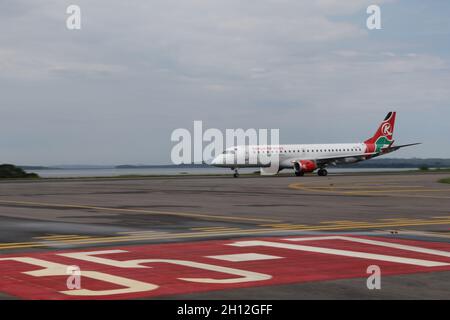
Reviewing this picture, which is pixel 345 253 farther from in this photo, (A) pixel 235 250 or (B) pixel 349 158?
(B) pixel 349 158

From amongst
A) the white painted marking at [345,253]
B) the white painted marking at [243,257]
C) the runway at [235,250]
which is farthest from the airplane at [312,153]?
the white painted marking at [243,257]

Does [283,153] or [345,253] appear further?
[283,153]

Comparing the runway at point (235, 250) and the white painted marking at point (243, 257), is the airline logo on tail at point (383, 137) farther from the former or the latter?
the white painted marking at point (243, 257)

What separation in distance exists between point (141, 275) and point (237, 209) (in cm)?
1883

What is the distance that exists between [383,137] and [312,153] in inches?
439

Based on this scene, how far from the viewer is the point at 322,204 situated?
3488 cm

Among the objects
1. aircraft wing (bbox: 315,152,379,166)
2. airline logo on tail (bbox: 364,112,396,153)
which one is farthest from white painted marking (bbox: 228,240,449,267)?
airline logo on tail (bbox: 364,112,396,153)

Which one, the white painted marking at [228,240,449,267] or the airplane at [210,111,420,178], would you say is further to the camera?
the airplane at [210,111,420,178]

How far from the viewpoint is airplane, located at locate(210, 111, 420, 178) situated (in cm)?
8938

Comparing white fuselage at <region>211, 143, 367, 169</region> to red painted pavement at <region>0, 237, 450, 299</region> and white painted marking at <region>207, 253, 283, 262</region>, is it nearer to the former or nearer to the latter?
red painted pavement at <region>0, 237, 450, 299</region>

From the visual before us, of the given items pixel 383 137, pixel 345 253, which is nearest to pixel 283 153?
pixel 383 137

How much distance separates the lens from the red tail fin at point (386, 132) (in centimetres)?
9862

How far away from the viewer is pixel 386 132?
99438 mm
